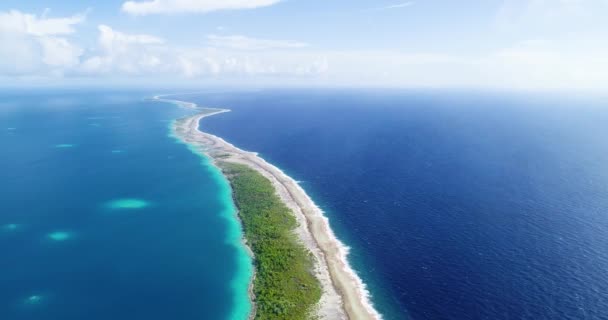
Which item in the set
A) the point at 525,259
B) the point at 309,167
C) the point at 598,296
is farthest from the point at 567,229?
the point at 309,167

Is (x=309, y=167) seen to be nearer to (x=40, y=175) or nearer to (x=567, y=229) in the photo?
(x=567, y=229)

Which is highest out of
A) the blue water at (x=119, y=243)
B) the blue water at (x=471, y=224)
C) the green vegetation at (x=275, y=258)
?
the blue water at (x=471, y=224)

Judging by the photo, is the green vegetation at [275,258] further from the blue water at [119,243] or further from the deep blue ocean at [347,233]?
the deep blue ocean at [347,233]

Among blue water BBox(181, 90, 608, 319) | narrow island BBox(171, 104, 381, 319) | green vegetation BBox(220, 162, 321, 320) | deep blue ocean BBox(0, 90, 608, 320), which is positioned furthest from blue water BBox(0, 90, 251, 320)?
blue water BBox(181, 90, 608, 319)

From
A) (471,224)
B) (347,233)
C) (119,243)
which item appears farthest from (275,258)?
(471,224)

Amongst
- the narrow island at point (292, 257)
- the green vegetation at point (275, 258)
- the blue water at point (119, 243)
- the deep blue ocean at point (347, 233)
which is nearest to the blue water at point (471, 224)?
the deep blue ocean at point (347, 233)

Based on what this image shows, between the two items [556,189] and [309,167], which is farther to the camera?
[309,167]

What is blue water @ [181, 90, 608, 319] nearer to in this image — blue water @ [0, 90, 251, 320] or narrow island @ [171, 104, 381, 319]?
narrow island @ [171, 104, 381, 319]

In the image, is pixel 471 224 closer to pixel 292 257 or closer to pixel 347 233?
pixel 347 233
